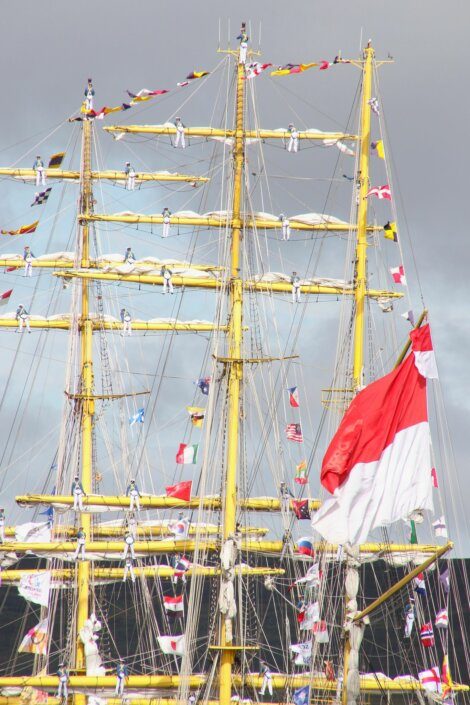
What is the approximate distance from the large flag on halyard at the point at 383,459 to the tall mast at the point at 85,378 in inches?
1436

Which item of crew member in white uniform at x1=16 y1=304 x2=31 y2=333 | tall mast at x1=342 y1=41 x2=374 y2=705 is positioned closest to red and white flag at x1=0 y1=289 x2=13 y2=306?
crew member in white uniform at x1=16 y1=304 x2=31 y2=333

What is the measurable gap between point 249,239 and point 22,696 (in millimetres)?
26967

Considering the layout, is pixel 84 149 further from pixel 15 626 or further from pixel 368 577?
pixel 368 577

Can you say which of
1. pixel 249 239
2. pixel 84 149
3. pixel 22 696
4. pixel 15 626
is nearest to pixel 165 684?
pixel 22 696

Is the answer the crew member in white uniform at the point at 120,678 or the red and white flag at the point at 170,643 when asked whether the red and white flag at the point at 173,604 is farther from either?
the crew member in white uniform at the point at 120,678

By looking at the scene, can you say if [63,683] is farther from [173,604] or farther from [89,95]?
[89,95]

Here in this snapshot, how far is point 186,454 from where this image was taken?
77750 mm

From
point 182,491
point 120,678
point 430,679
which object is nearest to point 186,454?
point 182,491

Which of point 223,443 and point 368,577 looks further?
point 368,577

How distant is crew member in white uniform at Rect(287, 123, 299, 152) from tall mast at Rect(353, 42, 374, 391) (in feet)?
39.5

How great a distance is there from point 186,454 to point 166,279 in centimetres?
845

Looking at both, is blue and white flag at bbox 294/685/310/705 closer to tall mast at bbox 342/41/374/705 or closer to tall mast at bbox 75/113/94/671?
tall mast at bbox 342/41/374/705

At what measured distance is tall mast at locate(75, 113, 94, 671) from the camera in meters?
86.8

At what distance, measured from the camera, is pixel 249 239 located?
2913 inches
